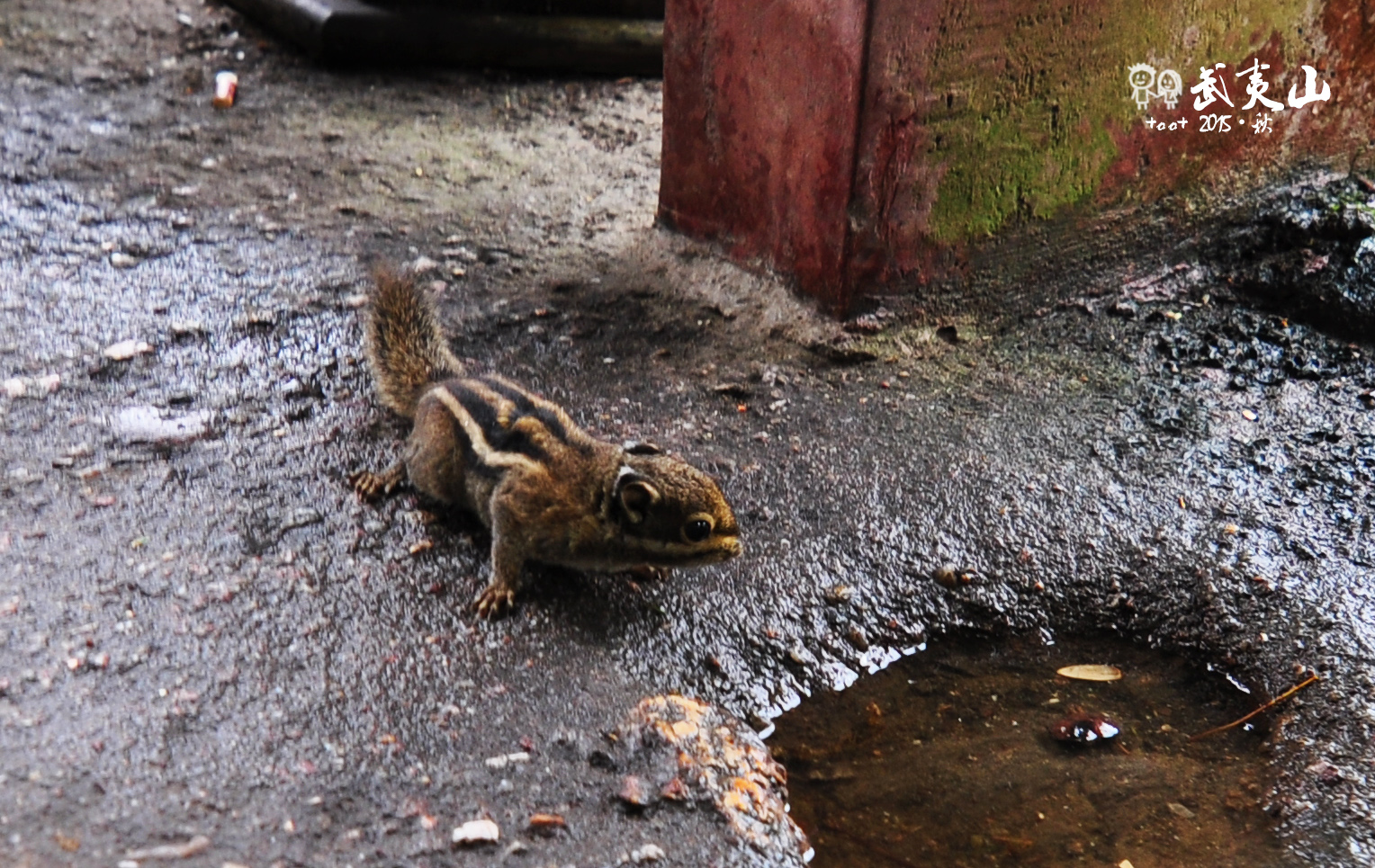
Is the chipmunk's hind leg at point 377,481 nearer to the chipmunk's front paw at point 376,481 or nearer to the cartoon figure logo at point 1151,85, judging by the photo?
the chipmunk's front paw at point 376,481

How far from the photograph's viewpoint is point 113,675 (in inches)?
107

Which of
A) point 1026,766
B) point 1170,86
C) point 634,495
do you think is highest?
point 1170,86

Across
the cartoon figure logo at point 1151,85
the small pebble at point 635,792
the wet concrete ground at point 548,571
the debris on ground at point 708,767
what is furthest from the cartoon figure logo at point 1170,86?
the small pebble at point 635,792

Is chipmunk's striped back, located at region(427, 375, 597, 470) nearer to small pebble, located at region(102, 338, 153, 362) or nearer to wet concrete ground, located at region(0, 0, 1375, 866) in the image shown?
wet concrete ground, located at region(0, 0, 1375, 866)

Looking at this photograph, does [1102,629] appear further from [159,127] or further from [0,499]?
[159,127]

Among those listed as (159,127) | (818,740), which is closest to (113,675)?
(818,740)

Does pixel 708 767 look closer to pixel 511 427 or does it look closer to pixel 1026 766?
pixel 1026 766

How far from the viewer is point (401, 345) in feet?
12.2

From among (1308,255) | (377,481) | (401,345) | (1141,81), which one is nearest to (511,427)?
(377,481)

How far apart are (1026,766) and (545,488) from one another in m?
1.39

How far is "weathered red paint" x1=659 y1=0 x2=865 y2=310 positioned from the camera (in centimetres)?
402

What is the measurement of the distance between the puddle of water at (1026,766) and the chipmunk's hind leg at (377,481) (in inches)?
54.3

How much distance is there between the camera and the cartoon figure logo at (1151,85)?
4512mm

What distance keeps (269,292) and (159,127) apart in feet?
7.01
